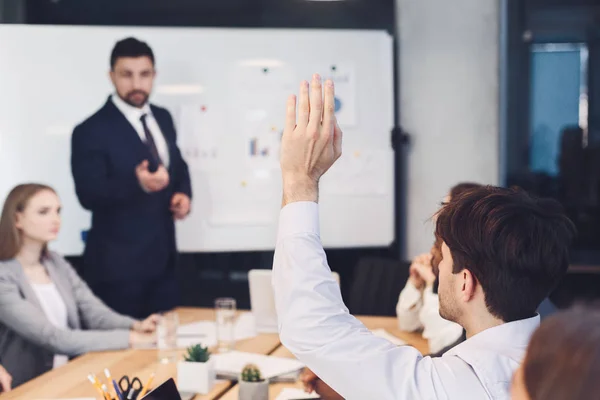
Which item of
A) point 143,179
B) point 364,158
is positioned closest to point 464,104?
point 364,158

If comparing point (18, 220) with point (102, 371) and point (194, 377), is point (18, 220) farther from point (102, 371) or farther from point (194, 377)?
point (194, 377)

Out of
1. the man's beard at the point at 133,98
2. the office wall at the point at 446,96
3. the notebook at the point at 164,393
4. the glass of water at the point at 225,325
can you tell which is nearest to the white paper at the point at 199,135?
the man's beard at the point at 133,98

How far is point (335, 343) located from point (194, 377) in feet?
3.54

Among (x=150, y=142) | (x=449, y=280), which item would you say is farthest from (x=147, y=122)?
(x=449, y=280)

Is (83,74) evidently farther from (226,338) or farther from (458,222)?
(458,222)

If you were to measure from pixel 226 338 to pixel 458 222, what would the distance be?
1572 mm

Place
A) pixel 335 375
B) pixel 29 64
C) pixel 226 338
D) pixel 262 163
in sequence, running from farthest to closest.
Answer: pixel 262 163 < pixel 29 64 < pixel 226 338 < pixel 335 375

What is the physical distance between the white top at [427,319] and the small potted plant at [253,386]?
2.56 feet

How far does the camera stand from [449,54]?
173 inches

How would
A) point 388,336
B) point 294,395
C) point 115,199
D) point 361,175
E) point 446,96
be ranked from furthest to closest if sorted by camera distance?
point 446,96, point 361,175, point 115,199, point 388,336, point 294,395

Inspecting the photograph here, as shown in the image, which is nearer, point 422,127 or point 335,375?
point 335,375

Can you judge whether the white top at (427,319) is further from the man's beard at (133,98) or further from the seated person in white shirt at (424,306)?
the man's beard at (133,98)

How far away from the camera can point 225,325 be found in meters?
2.79

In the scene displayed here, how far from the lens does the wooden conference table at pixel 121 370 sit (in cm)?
225
